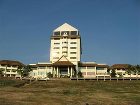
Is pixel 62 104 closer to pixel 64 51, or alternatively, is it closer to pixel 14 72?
pixel 64 51

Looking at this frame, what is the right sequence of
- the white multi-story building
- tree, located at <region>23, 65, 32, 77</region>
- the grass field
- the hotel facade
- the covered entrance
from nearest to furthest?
the grass field
the covered entrance
tree, located at <region>23, 65, 32, 77</region>
the hotel facade
the white multi-story building

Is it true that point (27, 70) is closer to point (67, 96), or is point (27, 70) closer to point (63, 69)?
point (63, 69)

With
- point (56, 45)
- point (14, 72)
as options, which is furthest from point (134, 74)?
point (14, 72)

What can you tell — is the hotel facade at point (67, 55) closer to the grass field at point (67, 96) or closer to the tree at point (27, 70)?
the tree at point (27, 70)

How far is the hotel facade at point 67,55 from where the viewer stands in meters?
117

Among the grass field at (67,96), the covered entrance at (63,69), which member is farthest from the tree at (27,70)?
the grass field at (67,96)

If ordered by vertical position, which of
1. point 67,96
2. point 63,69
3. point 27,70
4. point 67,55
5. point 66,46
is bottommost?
point 67,96

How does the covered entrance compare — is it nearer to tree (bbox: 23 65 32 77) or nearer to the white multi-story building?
the white multi-story building

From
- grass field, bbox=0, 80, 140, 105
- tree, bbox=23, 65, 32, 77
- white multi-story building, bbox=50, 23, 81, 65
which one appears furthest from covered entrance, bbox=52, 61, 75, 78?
grass field, bbox=0, 80, 140, 105

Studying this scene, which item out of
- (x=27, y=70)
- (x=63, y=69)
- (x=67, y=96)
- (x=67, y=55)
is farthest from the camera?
(x=67, y=55)

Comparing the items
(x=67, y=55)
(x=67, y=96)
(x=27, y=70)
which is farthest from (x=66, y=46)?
(x=67, y=96)

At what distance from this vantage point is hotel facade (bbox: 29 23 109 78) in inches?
4611

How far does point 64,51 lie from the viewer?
120 m

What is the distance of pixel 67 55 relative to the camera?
395 ft
